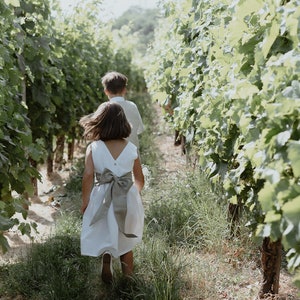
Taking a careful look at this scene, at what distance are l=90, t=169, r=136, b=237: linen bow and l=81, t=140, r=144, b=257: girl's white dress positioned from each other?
1.1 inches

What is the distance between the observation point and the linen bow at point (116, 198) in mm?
3709

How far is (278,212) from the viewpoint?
81.2 inches

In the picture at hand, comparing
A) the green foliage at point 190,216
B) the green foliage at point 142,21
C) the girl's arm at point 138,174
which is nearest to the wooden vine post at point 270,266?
the green foliage at point 190,216

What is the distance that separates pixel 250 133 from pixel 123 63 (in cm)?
2002

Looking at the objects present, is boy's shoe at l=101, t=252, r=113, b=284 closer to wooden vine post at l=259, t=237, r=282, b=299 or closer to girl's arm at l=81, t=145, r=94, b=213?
girl's arm at l=81, t=145, r=94, b=213

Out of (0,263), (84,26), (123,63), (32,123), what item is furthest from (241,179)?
(123,63)

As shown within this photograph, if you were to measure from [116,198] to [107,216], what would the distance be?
15 cm

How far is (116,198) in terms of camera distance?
3.71m

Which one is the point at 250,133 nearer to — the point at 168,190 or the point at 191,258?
the point at 191,258

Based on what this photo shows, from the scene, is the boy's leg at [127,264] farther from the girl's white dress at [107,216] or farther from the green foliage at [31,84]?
the green foliage at [31,84]

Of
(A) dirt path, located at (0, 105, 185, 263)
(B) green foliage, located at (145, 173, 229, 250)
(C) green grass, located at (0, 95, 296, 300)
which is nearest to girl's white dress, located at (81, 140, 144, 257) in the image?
(C) green grass, located at (0, 95, 296, 300)

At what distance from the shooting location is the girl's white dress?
370 centimetres

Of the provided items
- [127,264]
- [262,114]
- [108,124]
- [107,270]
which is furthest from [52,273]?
[262,114]

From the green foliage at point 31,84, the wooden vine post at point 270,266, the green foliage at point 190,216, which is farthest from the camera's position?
the green foliage at point 190,216
